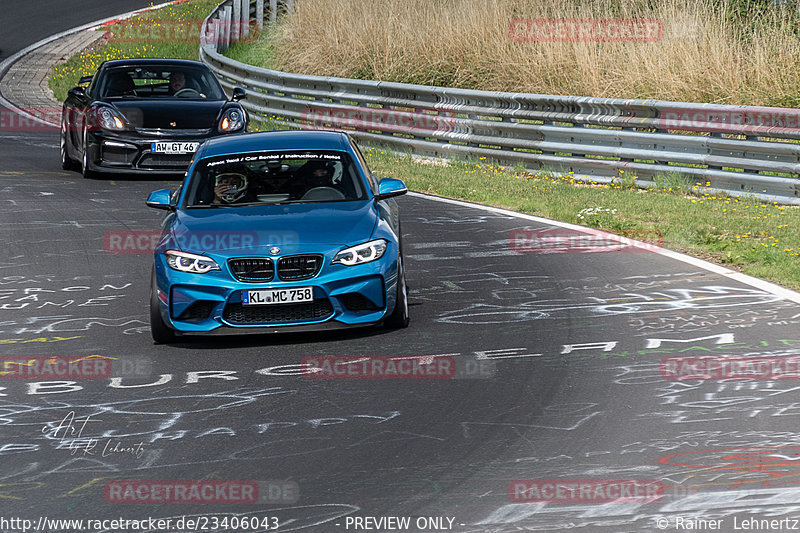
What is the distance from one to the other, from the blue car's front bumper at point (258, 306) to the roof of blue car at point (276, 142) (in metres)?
1.69

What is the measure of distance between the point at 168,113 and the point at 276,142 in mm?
7520

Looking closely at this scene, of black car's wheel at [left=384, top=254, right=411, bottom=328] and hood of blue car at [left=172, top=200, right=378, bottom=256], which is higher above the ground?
hood of blue car at [left=172, top=200, right=378, bottom=256]

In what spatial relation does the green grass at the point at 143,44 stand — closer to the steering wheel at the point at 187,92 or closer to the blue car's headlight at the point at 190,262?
the steering wheel at the point at 187,92

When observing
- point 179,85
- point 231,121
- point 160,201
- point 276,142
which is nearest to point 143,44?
point 179,85

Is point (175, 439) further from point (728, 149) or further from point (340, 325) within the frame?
point (728, 149)

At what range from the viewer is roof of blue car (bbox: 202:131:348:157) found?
965 cm

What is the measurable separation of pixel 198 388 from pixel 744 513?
10.9 feet

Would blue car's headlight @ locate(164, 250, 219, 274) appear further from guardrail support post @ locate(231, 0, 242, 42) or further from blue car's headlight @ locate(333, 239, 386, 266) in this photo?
guardrail support post @ locate(231, 0, 242, 42)

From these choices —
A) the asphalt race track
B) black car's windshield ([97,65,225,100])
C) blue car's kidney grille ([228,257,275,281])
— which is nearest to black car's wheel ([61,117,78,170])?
black car's windshield ([97,65,225,100])

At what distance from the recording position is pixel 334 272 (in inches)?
322

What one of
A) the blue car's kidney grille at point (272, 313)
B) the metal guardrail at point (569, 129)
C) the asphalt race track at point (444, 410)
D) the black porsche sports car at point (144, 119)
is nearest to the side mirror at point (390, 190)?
the asphalt race track at point (444, 410)

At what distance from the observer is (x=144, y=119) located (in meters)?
16.8

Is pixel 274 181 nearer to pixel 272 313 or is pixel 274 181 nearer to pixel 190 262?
pixel 190 262

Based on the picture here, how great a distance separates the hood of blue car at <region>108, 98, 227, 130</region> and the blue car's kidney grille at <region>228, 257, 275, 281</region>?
903cm
